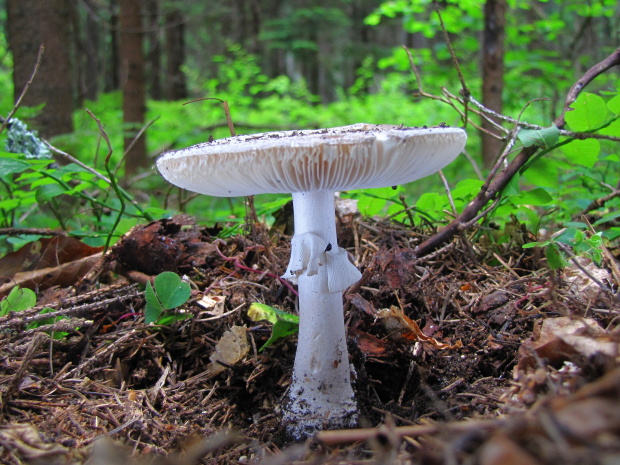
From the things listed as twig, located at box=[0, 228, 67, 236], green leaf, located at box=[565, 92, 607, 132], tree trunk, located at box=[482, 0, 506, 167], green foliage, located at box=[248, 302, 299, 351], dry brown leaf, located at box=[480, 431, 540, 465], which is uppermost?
tree trunk, located at box=[482, 0, 506, 167]

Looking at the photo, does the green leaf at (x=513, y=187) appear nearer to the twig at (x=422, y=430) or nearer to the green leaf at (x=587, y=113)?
the green leaf at (x=587, y=113)

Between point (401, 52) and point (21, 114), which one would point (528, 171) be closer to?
point (21, 114)

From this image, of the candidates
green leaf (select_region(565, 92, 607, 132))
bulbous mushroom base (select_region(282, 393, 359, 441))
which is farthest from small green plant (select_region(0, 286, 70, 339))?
green leaf (select_region(565, 92, 607, 132))

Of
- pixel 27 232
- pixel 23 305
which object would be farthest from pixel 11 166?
pixel 23 305

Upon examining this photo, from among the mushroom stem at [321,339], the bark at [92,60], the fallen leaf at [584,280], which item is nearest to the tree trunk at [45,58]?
the mushroom stem at [321,339]

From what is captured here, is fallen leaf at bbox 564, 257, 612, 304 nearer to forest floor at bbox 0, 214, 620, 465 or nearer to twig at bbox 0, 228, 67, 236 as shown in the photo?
forest floor at bbox 0, 214, 620, 465

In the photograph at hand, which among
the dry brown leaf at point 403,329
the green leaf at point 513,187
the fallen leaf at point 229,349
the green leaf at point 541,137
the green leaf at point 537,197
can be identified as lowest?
the fallen leaf at point 229,349
